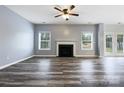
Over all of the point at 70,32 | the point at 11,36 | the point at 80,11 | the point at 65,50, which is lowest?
the point at 65,50

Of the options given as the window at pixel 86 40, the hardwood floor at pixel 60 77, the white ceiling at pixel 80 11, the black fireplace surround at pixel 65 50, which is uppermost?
the white ceiling at pixel 80 11

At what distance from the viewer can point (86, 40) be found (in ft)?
39.2

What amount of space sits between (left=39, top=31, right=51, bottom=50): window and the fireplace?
0.71 m

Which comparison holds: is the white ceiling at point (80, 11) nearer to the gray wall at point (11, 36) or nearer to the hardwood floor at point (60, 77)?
the gray wall at point (11, 36)

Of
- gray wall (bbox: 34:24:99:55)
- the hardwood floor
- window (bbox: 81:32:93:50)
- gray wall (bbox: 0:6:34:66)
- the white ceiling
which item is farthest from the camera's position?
window (bbox: 81:32:93:50)

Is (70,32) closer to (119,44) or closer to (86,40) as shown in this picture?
(86,40)

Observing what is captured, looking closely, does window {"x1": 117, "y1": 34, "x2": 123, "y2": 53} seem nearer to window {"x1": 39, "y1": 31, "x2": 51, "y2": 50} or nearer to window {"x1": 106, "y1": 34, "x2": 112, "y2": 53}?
window {"x1": 106, "y1": 34, "x2": 112, "y2": 53}

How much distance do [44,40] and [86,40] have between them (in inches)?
125

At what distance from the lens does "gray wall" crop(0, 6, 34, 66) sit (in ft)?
20.1

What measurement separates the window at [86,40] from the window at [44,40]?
101 inches

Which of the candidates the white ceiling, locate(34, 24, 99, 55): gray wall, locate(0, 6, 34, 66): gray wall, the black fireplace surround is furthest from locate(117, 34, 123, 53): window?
locate(0, 6, 34, 66): gray wall

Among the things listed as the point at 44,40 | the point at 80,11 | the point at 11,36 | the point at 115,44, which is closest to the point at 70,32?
the point at 44,40

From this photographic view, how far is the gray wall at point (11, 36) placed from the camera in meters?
6.14

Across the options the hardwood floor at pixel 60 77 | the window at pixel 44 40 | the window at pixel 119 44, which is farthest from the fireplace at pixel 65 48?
the hardwood floor at pixel 60 77
